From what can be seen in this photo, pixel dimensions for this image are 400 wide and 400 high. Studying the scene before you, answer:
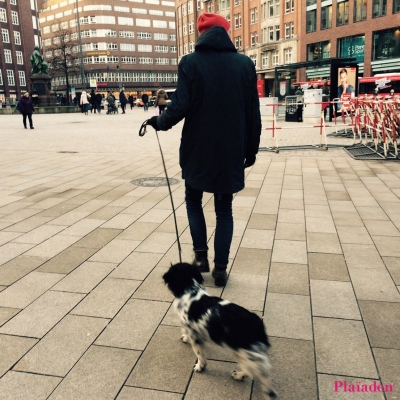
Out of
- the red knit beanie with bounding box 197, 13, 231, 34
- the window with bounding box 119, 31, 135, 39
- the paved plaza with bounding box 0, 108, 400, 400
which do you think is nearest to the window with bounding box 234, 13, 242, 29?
the window with bounding box 119, 31, 135, 39

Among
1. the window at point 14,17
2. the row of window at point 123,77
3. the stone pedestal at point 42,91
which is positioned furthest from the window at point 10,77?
the stone pedestal at point 42,91

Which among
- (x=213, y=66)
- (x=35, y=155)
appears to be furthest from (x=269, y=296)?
(x=35, y=155)

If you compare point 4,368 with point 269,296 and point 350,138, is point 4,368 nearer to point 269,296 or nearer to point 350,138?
point 269,296

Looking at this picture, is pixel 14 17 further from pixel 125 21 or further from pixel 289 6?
pixel 289 6

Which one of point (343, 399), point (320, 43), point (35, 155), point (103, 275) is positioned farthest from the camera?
point (320, 43)

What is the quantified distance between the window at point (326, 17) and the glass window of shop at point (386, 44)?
293 inches

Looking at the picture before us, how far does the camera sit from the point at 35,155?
38.1 ft

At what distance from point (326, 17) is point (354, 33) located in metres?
5.61

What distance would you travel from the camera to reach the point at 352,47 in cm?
4691

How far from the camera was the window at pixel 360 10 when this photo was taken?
44312mm

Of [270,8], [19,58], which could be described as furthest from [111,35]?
[270,8]

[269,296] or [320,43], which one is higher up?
[320,43]

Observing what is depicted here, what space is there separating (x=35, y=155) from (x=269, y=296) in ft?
32.7

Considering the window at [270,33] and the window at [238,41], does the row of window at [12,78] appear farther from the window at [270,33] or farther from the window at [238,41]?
the window at [270,33]
